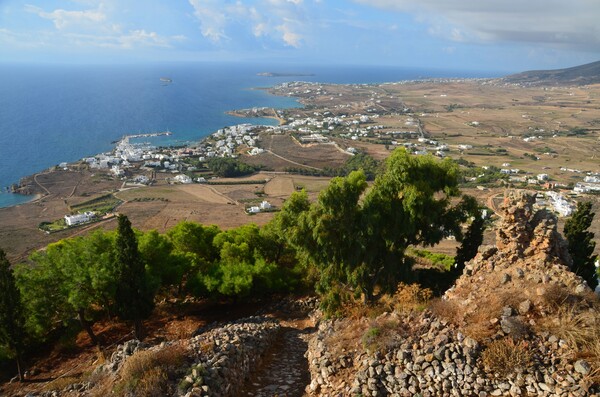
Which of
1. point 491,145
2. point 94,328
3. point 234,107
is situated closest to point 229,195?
point 94,328

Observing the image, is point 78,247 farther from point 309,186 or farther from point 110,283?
point 309,186

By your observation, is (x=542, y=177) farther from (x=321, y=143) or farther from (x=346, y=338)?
(x=346, y=338)

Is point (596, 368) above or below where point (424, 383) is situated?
above

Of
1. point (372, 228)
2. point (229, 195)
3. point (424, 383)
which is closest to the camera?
point (424, 383)

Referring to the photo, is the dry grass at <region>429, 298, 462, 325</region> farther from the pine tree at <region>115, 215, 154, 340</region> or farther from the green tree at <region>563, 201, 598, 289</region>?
the pine tree at <region>115, 215, 154, 340</region>

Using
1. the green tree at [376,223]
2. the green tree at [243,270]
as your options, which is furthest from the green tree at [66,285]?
the green tree at [376,223]
